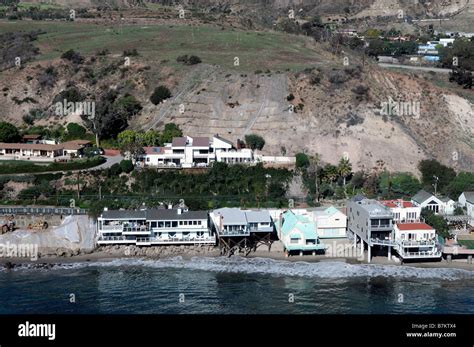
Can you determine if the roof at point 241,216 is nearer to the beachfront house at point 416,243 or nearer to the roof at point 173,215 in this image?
the roof at point 173,215

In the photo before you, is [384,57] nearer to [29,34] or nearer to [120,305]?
[29,34]

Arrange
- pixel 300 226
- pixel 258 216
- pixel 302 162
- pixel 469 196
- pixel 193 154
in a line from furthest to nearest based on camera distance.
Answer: pixel 193 154, pixel 302 162, pixel 469 196, pixel 258 216, pixel 300 226

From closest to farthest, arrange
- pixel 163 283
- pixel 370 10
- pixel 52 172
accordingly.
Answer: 1. pixel 163 283
2. pixel 52 172
3. pixel 370 10
